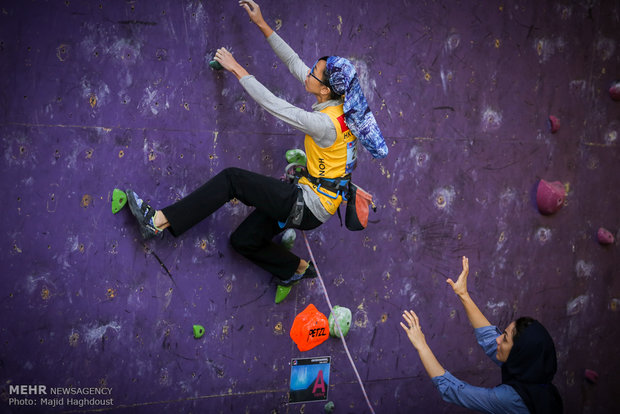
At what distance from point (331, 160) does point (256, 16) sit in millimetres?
916

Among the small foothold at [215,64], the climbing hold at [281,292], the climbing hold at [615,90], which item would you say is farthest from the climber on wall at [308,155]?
the climbing hold at [615,90]

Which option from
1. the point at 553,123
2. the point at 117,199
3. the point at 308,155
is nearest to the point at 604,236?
the point at 553,123

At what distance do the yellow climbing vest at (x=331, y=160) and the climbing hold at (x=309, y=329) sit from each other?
95cm

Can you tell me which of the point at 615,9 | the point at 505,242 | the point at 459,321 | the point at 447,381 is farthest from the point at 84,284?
the point at 615,9

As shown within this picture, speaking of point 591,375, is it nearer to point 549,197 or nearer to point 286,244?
point 549,197

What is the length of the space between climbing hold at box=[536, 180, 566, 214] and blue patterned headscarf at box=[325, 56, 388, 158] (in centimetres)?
207

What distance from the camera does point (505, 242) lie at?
483cm

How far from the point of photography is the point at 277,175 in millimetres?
3932

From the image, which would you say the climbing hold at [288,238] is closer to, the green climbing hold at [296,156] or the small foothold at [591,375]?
the green climbing hold at [296,156]

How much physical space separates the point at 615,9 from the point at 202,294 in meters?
4.08

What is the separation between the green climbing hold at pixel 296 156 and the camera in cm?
385

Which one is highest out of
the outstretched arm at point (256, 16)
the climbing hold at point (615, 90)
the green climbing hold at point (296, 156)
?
the outstretched arm at point (256, 16)

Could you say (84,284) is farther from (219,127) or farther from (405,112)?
(405,112)

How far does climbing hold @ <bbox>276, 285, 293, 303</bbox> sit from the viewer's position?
13.1 ft
